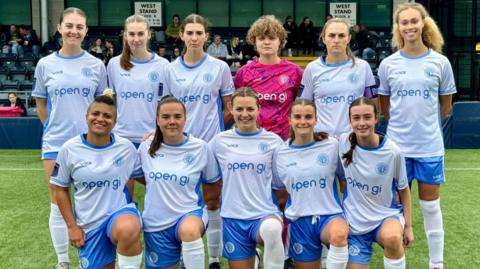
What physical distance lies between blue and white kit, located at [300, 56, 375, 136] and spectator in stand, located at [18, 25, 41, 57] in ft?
47.7

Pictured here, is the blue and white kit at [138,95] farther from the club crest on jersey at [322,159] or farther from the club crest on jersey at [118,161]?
the club crest on jersey at [322,159]

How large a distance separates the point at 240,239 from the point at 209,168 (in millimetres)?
477

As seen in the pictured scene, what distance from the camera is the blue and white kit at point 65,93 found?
414 centimetres

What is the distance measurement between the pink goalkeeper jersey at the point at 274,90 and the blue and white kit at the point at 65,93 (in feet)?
3.56

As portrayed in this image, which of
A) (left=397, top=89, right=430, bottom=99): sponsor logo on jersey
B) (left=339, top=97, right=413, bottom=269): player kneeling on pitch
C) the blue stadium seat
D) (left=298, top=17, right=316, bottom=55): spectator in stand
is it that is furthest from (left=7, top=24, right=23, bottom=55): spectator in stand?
(left=339, top=97, right=413, bottom=269): player kneeling on pitch

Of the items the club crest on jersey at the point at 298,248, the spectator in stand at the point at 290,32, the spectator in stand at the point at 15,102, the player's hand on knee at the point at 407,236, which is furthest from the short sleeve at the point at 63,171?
the spectator in stand at the point at 290,32

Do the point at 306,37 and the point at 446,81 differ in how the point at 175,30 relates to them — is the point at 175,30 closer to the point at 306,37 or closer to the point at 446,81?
the point at 306,37

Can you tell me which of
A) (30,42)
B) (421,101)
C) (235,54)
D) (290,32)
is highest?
(290,32)

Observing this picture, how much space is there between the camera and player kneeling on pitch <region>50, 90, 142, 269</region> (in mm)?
3572

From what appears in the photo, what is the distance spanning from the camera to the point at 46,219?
6078 millimetres

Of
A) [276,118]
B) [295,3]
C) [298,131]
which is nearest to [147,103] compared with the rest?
[276,118]

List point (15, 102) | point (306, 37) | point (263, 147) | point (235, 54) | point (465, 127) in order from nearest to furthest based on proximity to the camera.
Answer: point (263, 147) < point (465, 127) < point (15, 102) < point (235, 54) < point (306, 37)

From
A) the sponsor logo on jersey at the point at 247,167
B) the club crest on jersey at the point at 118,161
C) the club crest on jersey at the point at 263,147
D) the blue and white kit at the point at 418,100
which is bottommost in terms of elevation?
the sponsor logo on jersey at the point at 247,167

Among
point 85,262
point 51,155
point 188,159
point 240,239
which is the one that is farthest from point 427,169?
point 51,155
